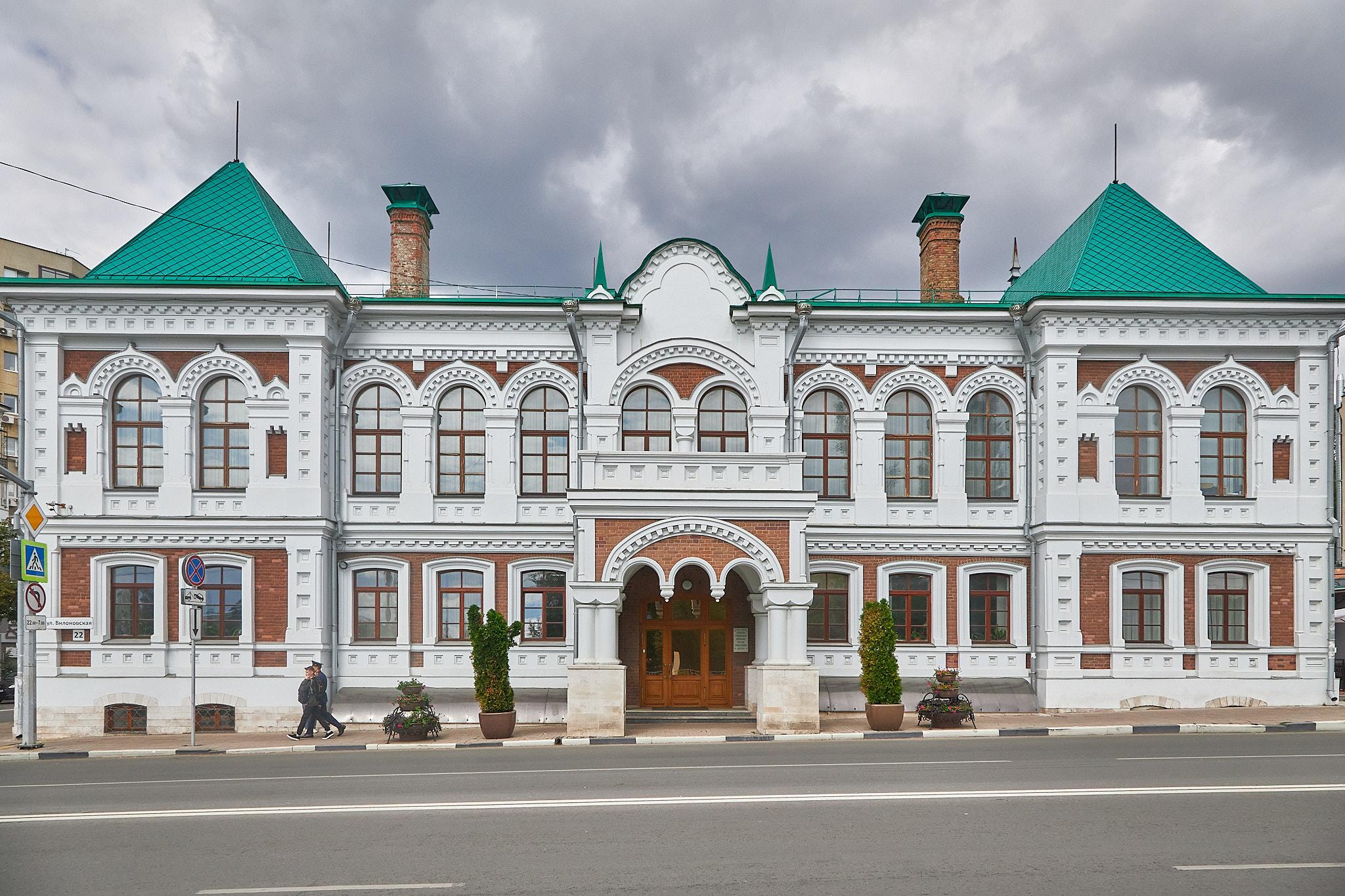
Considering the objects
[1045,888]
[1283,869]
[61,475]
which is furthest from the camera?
[61,475]

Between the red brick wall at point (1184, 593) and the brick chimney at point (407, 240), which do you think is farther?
the brick chimney at point (407, 240)

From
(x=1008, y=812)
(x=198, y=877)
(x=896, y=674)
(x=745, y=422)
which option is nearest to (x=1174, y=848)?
(x=1008, y=812)

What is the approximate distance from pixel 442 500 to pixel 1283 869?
16.4 m

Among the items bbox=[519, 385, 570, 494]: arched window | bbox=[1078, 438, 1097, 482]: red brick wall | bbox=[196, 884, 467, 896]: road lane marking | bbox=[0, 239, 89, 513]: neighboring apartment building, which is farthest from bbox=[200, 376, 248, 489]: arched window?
bbox=[0, 239, 89, 513]: neighboring apartment building

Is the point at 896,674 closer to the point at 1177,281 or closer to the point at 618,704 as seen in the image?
the point at 618,704

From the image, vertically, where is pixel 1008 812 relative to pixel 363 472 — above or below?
below

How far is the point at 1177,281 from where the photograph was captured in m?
21.1

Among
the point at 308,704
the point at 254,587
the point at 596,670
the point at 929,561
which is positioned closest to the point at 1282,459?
the point at 929,561

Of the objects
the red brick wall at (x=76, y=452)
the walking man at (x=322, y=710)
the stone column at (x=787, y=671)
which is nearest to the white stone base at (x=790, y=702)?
the stone column at (x=787, y=671)

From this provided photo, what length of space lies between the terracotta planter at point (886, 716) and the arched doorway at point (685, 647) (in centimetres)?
372

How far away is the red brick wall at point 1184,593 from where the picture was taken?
66.7 ft

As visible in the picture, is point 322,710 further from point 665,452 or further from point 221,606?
point 665,452

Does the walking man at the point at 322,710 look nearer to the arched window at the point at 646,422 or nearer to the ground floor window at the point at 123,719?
the ground floor window at the point at 123,719

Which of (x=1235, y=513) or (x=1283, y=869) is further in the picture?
(x=1235, y=513)
